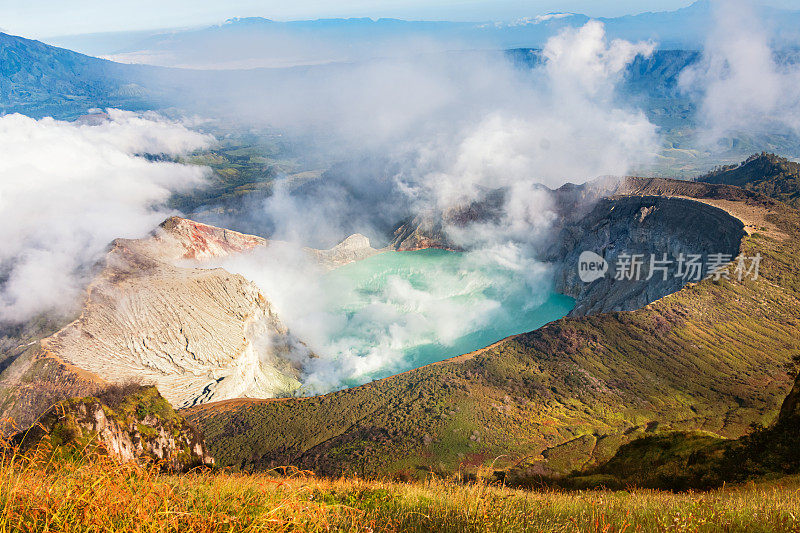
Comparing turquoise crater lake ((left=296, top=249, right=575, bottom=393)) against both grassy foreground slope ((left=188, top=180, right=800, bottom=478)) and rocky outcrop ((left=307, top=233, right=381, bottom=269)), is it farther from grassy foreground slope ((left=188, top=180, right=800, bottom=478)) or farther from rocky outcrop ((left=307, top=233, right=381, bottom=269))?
grassy foreground slope ((left=188, top=180, right=800, bottom=478))

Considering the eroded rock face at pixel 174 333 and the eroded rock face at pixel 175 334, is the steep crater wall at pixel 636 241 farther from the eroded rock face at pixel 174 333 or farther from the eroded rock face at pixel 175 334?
the eroded rock face at pixel 174 333

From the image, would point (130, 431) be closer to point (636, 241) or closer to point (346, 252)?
point (636, 241)

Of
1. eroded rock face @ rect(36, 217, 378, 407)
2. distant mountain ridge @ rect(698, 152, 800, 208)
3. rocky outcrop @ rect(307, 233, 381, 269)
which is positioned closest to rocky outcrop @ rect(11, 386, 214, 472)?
eroded rock face @ rect(36, 217, 378, 407)

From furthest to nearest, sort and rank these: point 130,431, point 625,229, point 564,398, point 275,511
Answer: point 625,229 → point 564,398 → point 130,431 → point 275,511

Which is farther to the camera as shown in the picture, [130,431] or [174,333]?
[174,333]

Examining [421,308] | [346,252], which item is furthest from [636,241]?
[346,252]

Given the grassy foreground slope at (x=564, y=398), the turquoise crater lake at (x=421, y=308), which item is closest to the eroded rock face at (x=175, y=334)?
the grassy foreground slope at (x=564, y=398)
